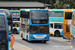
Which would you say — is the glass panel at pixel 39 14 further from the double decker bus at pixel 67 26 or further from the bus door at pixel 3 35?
the bus door at pixel 3 35

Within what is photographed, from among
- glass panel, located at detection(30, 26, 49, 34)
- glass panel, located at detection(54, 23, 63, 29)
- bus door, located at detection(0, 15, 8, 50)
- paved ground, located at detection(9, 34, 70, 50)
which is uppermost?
bus door, located at detection(0, 15, 8, 50)

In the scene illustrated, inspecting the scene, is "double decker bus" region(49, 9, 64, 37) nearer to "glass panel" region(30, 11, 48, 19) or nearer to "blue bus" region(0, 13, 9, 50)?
"glass panel" region(30, 11, 48, 19)

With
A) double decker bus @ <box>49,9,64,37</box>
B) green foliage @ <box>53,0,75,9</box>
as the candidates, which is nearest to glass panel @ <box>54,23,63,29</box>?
double decker bus @ <box>49,9,64,37</box>

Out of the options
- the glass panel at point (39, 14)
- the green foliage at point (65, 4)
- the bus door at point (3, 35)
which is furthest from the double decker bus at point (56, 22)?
the green foliage at point (65, 4)

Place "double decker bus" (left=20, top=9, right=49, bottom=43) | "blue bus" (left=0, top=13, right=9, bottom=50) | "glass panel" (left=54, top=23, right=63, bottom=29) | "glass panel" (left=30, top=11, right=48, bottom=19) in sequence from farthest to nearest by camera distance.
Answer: "glass panel" (left=54, top=23, right=63, bottom=29) < "glass panel" (left=30, top=11, right=48, bottom=19) < "double decker bus" (left=20, top=9, right=49, bottom=43) < "blue bus" (left=0, top=13, right=9, bottom=50)

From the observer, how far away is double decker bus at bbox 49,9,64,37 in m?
36.9

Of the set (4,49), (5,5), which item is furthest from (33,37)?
(5,5)

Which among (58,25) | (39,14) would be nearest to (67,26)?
(39,14)

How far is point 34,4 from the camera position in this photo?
73562 millimetres

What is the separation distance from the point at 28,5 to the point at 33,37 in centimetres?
4526

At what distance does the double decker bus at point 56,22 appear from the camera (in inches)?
1452

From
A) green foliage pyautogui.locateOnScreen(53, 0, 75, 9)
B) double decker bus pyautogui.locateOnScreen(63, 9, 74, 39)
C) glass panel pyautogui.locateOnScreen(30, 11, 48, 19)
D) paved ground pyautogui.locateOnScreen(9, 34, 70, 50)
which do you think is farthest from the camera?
green foliage pyautogui.locateOnScreen(53, 0, 75, 9)

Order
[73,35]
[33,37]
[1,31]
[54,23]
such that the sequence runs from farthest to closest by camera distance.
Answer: [54,23], [33,37], [73,35], [1,31]

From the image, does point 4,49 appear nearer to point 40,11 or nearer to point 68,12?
point 40,11
